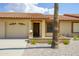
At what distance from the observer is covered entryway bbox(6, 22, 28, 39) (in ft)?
84.8

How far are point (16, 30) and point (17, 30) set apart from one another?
116 millimetres

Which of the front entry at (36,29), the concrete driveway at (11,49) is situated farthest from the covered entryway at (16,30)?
the concrete driveway at (11,49)

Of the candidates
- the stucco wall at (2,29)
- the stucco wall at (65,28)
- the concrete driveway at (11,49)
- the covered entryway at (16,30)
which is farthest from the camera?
the stucco wall at (65,28)

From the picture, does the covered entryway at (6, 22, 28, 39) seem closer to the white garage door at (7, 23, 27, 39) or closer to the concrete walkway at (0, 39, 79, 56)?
the white garage door at (7, 23, 27, 39)

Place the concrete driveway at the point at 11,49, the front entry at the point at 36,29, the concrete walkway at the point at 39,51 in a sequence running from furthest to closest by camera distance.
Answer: the front entry at the point at 36,29
the concrete driveway at the point at 11,49
the concrete walkway at the point at 39,51

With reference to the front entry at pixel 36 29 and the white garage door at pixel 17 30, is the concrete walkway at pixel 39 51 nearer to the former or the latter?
the white garage door at pixel 17 30

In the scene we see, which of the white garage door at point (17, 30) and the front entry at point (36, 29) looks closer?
the white garage door at point (17, 30)

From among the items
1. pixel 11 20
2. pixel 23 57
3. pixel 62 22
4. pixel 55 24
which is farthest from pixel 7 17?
pixel 23 57

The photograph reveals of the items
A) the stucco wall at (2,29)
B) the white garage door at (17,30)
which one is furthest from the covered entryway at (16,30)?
the stucco wall at (2,29)

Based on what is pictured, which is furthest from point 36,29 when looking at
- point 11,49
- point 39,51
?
point 39,51

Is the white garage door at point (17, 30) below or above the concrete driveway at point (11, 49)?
above

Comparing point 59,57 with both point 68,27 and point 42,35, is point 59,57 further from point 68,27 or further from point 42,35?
point 68,27

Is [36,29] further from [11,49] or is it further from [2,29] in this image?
[11,49]

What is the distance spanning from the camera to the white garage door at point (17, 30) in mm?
25875
